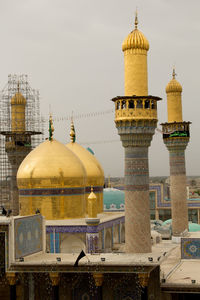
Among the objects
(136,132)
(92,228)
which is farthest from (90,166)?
(136,132)

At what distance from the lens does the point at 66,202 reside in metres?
25.0

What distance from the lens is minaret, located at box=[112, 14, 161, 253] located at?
18.8 meters

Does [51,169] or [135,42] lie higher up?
[135,42]

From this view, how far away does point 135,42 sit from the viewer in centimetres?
1917

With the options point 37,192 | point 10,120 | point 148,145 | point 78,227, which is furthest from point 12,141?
point 148,145

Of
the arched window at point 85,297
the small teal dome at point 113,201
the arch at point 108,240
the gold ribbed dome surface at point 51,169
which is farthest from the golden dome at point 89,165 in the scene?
the arched window at point 85,297

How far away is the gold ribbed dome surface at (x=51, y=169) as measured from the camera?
2503cm

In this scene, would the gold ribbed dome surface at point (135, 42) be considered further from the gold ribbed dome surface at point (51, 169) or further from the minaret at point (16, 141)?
the minaret at point (16, 141)

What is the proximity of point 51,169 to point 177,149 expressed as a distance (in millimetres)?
7277

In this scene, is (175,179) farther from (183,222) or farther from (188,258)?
(188,258)

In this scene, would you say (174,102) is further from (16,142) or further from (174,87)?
(16,142)

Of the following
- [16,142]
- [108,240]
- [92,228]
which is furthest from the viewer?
[16,142]

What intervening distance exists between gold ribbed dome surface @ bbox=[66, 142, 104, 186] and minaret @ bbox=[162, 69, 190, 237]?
145 inches

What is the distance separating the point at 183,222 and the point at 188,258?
26.5 ft
